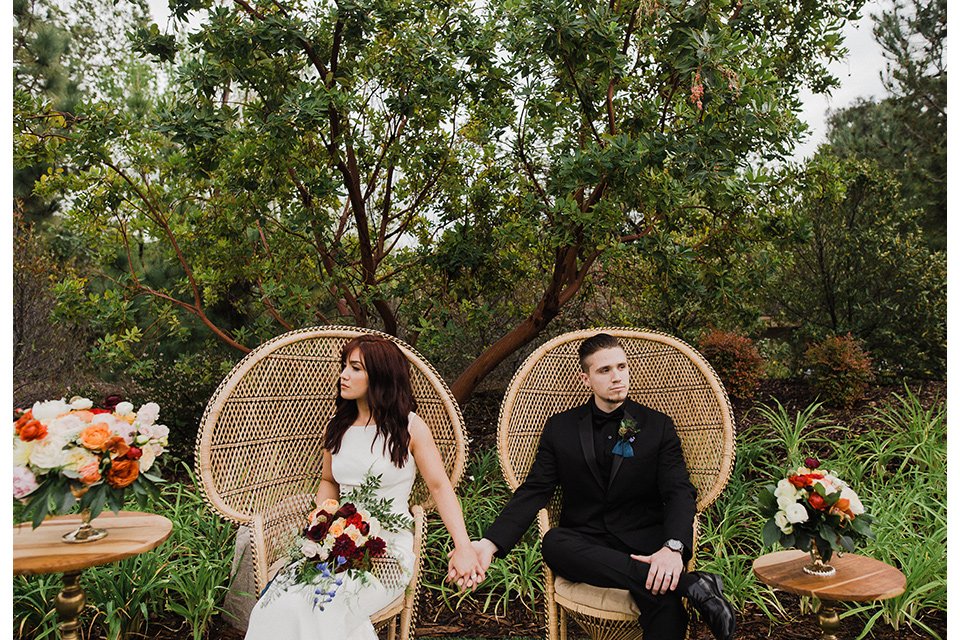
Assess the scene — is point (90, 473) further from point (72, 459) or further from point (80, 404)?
point (80, 404)

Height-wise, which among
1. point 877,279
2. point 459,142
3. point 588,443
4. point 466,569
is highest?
point 459,142

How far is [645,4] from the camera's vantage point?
256cm

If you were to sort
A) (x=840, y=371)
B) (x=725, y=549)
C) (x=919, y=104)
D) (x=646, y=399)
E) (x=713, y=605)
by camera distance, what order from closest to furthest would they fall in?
(x=713, y=605)
(x=646, y=399)
(x=725, y=549)
(x=840, y=371)
(x=919, y=104)

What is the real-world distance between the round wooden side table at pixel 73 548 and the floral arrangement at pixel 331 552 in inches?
19.0

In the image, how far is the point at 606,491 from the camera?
7.57 ft

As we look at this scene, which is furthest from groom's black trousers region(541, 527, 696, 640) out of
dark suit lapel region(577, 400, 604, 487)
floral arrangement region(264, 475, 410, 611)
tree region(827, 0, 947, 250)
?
tree region(827, 0, 947, 250)

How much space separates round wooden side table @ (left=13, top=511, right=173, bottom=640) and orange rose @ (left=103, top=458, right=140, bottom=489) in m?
0.20

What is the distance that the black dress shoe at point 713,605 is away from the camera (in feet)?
5.82

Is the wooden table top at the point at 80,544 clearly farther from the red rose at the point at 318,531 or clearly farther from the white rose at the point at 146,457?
the red rose at the point at 318,531

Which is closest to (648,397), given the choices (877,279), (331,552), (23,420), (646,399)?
(646,399)

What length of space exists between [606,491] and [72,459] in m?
1.80
